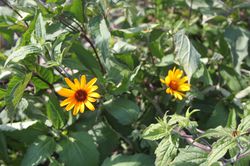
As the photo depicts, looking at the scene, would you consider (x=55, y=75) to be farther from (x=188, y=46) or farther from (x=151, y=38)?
(x=188, y=46)

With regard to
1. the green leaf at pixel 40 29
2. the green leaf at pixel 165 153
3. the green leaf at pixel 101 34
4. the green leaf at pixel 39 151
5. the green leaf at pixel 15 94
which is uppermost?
the green leaf at pixel 40 29

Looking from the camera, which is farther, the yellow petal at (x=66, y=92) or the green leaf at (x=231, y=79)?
the green leaf at (x=231, y=79)

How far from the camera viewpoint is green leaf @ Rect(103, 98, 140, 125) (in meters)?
1.81

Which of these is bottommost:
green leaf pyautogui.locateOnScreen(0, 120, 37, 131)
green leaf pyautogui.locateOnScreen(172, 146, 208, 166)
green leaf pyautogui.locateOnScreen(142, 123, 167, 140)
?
green leaf pyautogui.locateOnScreen(172, 146, 208, 166)

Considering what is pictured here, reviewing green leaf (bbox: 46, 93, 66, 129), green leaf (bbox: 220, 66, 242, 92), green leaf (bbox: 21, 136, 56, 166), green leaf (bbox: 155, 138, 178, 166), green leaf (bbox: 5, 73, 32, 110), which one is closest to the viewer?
green leaf (bbox: 155, 138, 178, 166)

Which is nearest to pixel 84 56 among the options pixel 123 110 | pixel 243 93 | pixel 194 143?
pixel 123 110

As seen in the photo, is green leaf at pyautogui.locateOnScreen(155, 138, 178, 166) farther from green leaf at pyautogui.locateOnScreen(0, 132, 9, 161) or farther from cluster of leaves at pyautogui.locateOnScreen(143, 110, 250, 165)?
green leaf at pyautogui.locateOnScreen(0, 132, 9, 161)

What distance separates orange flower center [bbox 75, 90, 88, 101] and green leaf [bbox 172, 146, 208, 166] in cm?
44

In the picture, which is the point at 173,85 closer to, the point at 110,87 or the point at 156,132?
the point at 110,87

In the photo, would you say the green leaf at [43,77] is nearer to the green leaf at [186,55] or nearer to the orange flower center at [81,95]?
the orange flower center at [81,95]

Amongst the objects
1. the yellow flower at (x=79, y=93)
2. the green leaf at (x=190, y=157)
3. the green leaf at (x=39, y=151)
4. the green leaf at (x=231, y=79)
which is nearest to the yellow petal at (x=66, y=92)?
the yellow flower at (x=79, y=93)

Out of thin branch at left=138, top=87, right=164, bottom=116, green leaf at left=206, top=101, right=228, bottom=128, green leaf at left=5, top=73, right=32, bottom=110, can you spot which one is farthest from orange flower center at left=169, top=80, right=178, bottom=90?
green leaf at left=5, top=73, right=32, bottom=110

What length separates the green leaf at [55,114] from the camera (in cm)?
182

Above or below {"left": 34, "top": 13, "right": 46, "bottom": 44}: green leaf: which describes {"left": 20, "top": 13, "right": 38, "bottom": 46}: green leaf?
below
